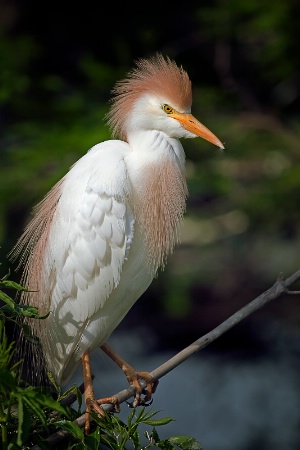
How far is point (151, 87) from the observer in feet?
8.40

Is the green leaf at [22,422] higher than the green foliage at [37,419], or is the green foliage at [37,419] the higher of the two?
the green foliage at [37,419]

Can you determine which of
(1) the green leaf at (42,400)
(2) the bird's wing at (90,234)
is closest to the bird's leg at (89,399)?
(2) the bird's wing at (90,234)

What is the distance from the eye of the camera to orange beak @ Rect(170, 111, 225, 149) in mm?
2455

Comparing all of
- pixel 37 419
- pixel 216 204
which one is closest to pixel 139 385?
pixel 37 419

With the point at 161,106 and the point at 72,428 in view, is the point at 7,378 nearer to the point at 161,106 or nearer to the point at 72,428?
the point at 72,428

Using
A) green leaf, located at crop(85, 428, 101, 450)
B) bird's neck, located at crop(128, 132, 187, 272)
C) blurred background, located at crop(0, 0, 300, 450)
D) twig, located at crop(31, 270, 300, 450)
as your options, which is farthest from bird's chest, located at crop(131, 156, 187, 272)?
blurred background, located at crop(0, 0, 300, 450)

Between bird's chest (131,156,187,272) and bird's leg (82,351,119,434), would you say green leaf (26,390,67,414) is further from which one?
bird's chest (131,156,187,272)

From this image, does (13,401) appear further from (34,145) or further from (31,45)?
(31,45)

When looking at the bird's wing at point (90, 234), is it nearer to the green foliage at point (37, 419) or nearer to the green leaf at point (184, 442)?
the green foliage at point (37, 419)

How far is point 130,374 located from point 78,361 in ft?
0.52

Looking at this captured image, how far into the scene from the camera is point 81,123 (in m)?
5.02

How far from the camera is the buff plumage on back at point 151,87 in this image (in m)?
2.51

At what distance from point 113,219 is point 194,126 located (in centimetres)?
31

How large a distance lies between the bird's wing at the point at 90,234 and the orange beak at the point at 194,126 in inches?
6.8
